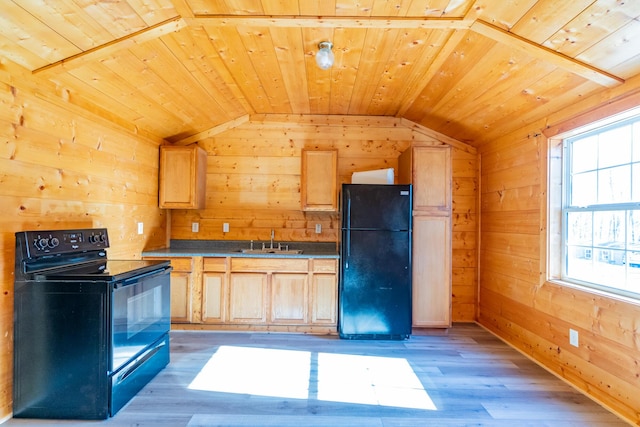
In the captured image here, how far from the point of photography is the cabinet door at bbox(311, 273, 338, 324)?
3.38m

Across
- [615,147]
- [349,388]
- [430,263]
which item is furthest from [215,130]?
[615,147]

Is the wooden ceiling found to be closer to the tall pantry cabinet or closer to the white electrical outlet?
the tall pantry cabinet

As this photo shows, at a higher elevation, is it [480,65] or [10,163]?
[480,65]

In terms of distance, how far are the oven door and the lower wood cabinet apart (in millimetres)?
786

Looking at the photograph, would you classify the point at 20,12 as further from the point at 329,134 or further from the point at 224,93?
the point at 329,134

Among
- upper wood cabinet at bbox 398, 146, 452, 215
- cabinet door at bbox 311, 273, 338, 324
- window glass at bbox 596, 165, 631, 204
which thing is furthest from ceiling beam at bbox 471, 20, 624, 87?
cabinet door at bbox 311, 273, 338, 324

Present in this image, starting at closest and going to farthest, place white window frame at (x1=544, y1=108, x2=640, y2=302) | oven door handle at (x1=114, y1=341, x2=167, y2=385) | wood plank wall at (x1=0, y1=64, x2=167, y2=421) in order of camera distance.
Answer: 1. wood plank wall at (x1=0, y1=64, x2=167, y2=421)
2. oven door handle at (x1=114, y1=341, x2=167, y2=385)
3. white window frame at (x1=544, y1=108, x2=640, y2=302)

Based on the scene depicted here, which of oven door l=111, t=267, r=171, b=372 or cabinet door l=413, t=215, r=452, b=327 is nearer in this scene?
oven door l=111, t=267, r=171, b=372

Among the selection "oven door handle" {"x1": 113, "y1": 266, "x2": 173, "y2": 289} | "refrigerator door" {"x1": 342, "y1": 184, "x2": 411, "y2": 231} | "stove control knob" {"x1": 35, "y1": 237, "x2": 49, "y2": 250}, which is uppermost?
"refrigerator door" {"x1": 342, "y1": 184, "x2": 411, "y2": 231}

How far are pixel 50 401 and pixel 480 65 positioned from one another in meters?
3.60

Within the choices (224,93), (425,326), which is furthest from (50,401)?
(425,326)

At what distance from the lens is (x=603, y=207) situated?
228cm

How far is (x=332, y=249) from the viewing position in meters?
3.87

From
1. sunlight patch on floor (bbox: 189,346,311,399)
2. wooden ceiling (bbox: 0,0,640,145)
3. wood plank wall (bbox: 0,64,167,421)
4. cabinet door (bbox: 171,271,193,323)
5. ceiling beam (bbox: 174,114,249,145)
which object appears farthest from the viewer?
ceiling beam (bbox: 174,114,249,145)
